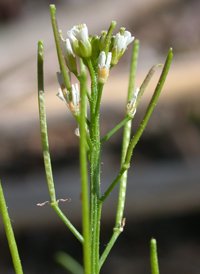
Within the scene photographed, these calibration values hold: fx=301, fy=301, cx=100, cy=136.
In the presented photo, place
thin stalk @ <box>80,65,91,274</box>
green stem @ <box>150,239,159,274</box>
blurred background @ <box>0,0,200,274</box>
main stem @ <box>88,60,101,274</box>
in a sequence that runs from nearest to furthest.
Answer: thin stalk @ <box>80,65,91,274</box> → green stem @ <box>150,239,159,274</box> → main stem @ <box>88,60,101,274</box> → blurred background @ <box>0,0,200,274</box>

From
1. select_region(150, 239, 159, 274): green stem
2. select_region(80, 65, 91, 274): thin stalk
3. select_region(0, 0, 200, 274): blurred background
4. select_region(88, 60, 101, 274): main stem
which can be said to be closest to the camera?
select_region(80, 65, 91, 274): thin stalk

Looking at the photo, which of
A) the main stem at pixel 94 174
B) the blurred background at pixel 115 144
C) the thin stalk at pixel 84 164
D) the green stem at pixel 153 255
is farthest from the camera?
the blurred background at pixel 115 144

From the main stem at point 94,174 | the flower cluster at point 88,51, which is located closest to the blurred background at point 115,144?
the main stem at point 94,174

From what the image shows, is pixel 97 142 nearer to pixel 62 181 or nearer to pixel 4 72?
pixel 62 181

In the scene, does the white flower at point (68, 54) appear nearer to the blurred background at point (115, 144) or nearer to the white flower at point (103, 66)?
the white flower at point (103, 66)

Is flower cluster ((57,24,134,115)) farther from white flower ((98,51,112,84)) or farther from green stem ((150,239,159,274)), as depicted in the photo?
green stem ((150,239,159,274))

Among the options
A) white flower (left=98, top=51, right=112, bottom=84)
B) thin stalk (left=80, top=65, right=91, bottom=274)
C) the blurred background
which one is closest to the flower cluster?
white flower (left=98, top=51, right=112, bottom=84)

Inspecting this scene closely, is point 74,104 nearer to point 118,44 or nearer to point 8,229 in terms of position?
point 118,44
